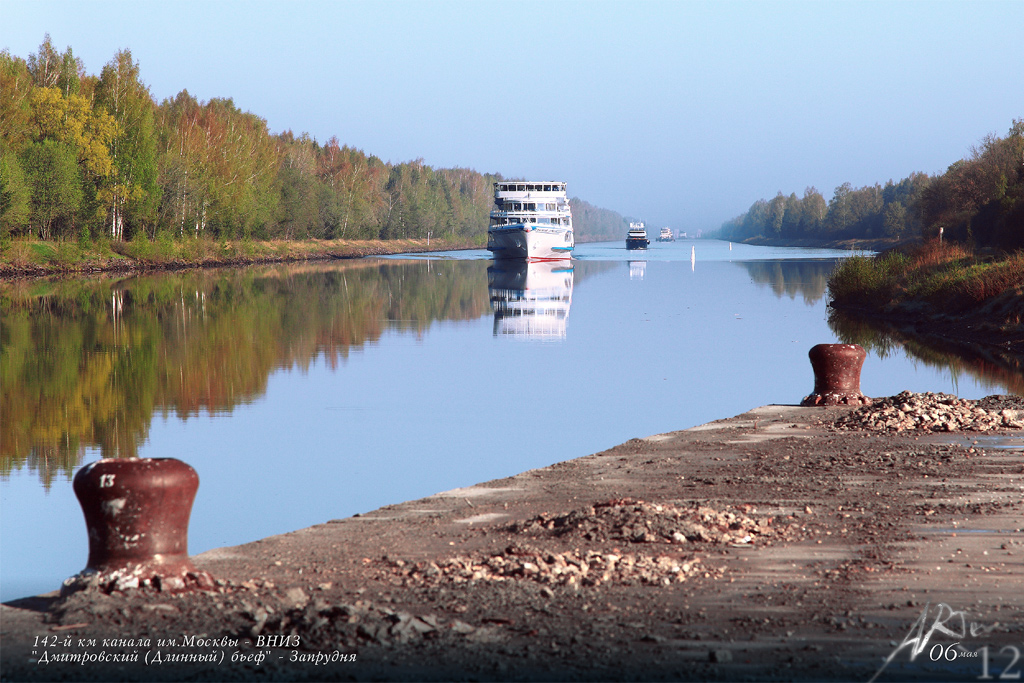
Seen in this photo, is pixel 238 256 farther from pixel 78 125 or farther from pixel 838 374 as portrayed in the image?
pixel 838 374

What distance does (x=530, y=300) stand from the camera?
47844 mm

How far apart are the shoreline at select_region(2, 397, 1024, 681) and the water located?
228 centimetres

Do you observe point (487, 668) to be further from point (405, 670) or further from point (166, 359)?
point (166, 359)

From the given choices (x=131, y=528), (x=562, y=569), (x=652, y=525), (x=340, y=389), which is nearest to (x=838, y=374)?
(x=652, y=525)

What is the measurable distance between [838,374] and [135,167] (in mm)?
61608

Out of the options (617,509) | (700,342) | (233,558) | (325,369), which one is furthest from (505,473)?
(700,342)

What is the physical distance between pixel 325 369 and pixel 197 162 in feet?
195

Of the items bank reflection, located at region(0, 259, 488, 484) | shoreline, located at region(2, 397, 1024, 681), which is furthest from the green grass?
shoreline, located at region(2, 397, 1024, 681)

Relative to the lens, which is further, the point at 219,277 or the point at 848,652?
the point at 219,277

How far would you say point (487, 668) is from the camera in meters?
5.46

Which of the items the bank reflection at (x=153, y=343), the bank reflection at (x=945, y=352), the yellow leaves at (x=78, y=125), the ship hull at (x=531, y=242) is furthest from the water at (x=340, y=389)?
the ship hull at (x=531, y=242)

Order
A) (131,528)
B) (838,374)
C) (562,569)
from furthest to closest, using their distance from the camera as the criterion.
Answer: (838,374)
(562,569)
(131,528)

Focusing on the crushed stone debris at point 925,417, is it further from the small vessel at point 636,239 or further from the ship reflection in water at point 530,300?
the small vessel at point 636,239

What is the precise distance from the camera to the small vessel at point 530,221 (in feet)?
290
